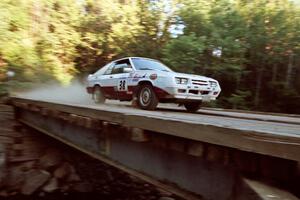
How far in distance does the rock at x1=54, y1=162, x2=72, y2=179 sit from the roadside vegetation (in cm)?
418

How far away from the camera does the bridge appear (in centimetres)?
277

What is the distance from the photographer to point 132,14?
73.3 feet

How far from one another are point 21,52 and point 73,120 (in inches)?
424

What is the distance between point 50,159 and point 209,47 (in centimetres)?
971

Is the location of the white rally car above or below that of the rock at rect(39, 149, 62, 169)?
above

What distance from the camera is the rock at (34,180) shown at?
11359 mm

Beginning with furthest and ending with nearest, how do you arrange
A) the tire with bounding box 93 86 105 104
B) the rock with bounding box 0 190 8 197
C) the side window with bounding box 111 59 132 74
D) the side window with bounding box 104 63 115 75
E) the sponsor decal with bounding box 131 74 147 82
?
the rock with bounding box 0 190 8 197
the tire with bounding box 93 86 105 104
the side window with bounding box 104 63 115 75
the side window with bounding box 111 59 132 74
the sponsor decal with bounding box 131 74 147 82

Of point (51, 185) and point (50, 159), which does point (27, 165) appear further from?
point (51, 185)

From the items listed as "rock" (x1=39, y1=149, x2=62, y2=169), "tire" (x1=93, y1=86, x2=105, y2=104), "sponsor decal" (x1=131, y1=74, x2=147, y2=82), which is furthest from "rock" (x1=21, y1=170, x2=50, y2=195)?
"sponsor decal" (x1=131, y1=74, x2=147, y2=82)

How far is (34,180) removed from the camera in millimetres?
11664

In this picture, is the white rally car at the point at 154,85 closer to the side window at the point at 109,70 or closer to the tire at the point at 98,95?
the side window at the point at 109,70

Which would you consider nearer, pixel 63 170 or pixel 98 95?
pixel 98 95

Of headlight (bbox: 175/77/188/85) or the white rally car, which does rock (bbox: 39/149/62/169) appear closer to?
the white rally car

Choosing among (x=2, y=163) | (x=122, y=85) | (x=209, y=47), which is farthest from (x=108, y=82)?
(x=209, y=47)
